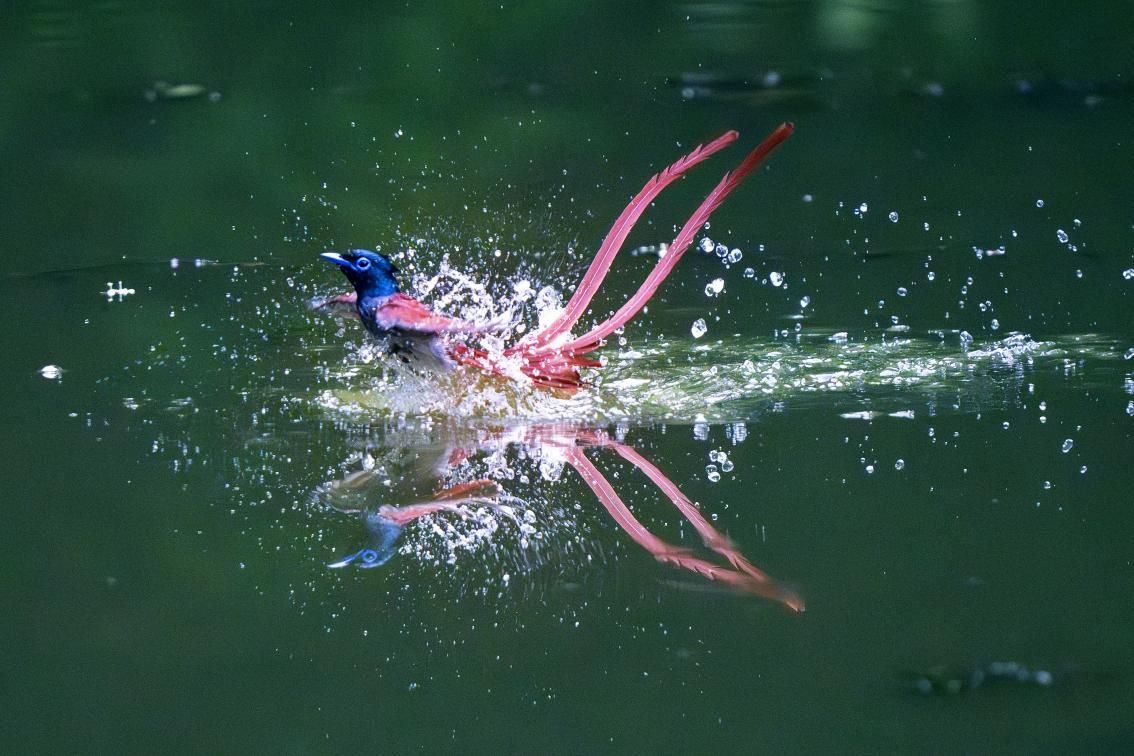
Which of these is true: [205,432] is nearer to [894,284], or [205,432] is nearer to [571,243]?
[571,243]

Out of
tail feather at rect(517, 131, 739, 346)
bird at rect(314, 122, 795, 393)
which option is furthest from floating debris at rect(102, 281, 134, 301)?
tail feather at rect(517, 131, 739, 346)

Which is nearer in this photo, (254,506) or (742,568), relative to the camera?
(742,568)

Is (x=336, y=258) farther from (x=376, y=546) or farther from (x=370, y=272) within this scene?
(x=376, y=546)

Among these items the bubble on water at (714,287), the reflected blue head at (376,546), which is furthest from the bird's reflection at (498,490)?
the bubble on water at (714,287)

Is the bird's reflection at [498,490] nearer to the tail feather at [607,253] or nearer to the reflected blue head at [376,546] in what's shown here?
the reflected blue head at [376,546]

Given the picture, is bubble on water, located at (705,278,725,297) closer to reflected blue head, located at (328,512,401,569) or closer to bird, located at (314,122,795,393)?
bird, located at (314,122,795,393)

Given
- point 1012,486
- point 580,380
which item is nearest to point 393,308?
point 580,380

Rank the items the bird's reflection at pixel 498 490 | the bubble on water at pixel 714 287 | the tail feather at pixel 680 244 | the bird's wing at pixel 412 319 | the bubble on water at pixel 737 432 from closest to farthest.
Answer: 1. the bird's reflection at pixel 498 490
2. the bubble on water at pixel 737 432
3. the bird's wing at pixel 412 319
4. the tail feather at pixel 680 244
5. the bubble on water at pixel 714 287
